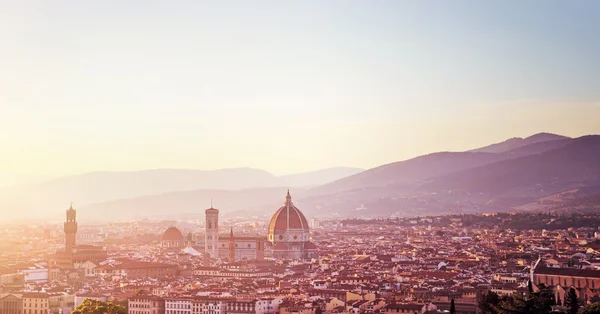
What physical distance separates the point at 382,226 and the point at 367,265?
8958cm

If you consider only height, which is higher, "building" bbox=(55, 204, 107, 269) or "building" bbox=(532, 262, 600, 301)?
"building" bbox=(55, 204, 107, 269)

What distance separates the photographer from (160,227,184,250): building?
4768 inches

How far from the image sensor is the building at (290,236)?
348 ft

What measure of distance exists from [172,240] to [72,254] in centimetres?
2468

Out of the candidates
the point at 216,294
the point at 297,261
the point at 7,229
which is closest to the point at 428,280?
the point at 216,294

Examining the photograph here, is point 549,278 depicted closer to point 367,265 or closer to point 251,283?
point 251,283

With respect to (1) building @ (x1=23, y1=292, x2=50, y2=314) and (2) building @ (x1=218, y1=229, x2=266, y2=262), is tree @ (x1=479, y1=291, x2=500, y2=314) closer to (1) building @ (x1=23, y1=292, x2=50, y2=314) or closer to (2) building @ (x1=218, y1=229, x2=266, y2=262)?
(1) building @ (x1=23, y1=292, x2=50, y2=314)

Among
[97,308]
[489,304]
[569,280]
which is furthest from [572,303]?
A: [97,308]

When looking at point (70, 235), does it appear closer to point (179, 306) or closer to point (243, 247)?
point (243, 247)

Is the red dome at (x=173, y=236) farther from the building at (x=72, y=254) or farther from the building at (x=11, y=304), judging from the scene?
the building at (x=11, y=304)

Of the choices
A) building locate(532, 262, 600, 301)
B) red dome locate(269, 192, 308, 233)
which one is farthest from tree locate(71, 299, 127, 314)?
red dome locate(269, 192, 308, 233)

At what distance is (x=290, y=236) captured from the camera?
360ft

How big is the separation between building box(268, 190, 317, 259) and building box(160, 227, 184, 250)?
12987mm

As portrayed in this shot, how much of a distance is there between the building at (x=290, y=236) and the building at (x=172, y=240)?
511 inches
